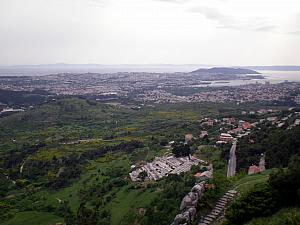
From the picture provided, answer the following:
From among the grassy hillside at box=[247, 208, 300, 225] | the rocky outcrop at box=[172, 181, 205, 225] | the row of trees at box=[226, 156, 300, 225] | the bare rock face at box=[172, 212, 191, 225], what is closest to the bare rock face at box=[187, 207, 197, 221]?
the rocky outcrop at box=[172, 181, 205, 225]

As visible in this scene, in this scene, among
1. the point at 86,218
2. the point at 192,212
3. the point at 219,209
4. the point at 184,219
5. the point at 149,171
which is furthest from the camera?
the point at 149,171

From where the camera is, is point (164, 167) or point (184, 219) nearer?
point (184, 219)

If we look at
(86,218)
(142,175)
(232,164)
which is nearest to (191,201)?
(86,218)

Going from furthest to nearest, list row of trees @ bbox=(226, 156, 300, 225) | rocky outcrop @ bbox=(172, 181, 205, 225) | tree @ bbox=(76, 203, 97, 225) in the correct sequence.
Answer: tree @ bbox=(76, 203, 97, 225)
rocky outcrop @ bbox=(172, 181, 205, 225)
row of trees @ bbox=(226, 156, 300, 225)

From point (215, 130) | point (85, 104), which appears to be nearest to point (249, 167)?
point (215, 130)

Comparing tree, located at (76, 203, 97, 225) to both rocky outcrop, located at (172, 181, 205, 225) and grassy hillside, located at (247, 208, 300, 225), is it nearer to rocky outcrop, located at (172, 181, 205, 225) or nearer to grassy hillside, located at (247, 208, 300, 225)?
rocky outcrop, located at (172, 181, 205, 225)

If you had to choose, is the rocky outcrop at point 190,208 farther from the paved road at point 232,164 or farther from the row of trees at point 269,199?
the paved road at point 232,164

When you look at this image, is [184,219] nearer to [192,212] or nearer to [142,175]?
[192,212]

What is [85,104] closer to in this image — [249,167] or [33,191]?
[33,191]

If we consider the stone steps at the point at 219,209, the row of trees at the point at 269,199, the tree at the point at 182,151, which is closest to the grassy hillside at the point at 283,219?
the row of trees at the point at 269,199
